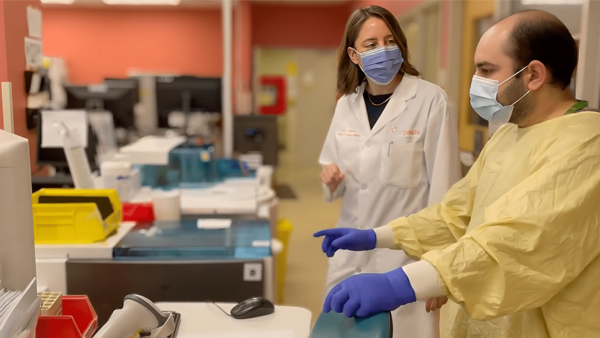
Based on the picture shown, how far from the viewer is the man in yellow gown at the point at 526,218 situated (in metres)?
0.98

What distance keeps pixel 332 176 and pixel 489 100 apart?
0.70m

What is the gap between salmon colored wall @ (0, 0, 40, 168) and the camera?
1.83 metres

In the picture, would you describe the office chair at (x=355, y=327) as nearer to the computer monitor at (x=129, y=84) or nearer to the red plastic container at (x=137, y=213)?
the red plastic container at (x=137, y=213)

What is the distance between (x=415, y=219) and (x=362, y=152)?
0.49 metres

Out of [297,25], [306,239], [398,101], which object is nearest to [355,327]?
[398,101]

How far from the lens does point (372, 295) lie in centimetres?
98

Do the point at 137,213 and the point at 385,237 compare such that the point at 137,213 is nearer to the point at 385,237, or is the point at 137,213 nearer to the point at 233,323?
the point at 233,323

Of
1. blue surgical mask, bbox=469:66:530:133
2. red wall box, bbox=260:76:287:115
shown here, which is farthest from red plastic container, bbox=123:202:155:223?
red wall box, bbox=260:76:287:115

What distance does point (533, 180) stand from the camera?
103cm

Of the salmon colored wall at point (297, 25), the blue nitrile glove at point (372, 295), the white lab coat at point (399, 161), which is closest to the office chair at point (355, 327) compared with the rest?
the blue nitrile glove at point (372, 295)

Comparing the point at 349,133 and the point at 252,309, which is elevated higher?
the point at 349,133

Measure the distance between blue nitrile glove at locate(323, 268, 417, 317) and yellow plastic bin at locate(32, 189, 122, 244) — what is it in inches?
45.5

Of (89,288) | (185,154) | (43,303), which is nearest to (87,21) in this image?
(185,154)

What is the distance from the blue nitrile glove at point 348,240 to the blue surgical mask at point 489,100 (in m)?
0.41
